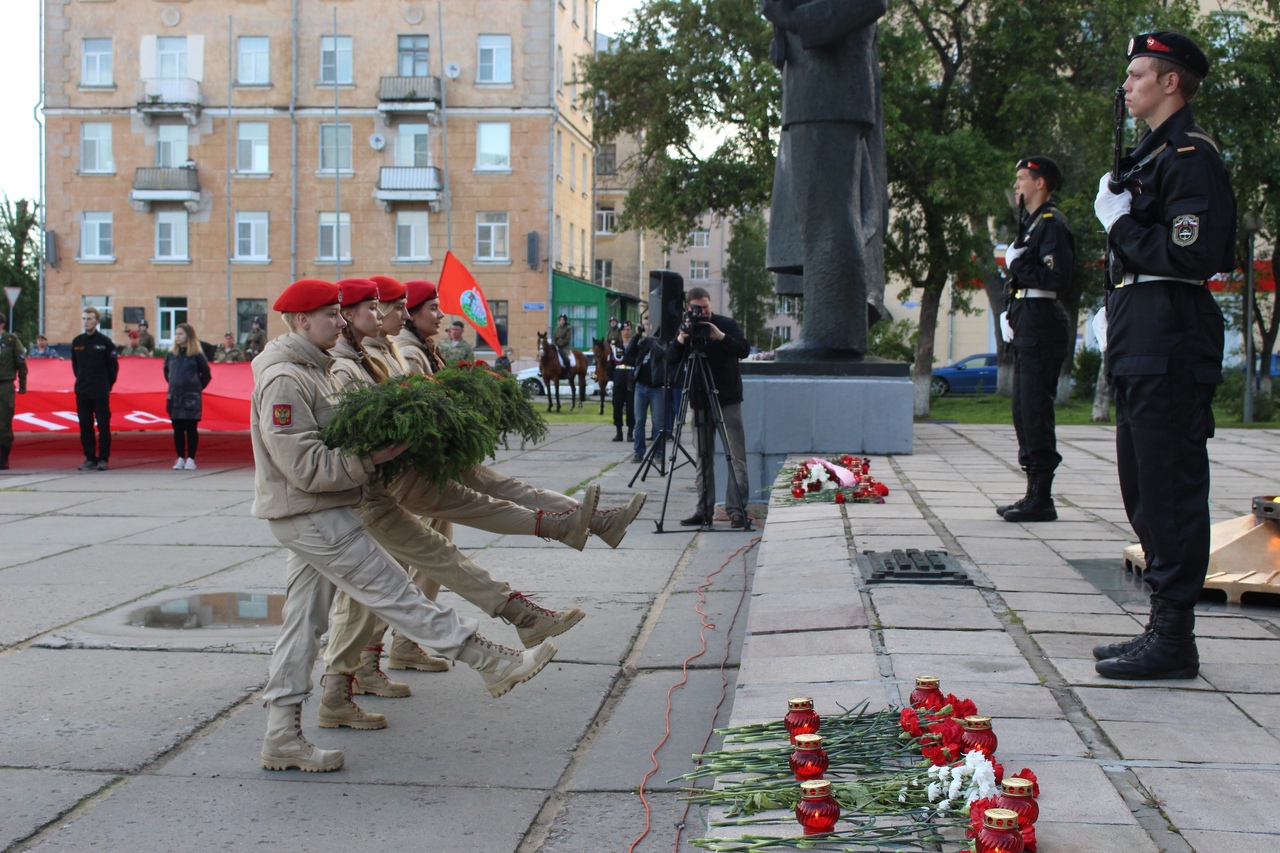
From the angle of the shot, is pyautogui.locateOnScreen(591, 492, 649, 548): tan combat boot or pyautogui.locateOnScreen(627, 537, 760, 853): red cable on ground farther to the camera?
pyautogui.locateOnScreen(591, 492, 649, 548): tan combat boot

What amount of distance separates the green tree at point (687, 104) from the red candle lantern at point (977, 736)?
24.2 m

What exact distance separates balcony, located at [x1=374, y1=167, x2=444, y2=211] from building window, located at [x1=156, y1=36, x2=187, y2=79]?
8.38 m

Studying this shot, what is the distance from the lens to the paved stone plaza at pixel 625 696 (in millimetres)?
3336

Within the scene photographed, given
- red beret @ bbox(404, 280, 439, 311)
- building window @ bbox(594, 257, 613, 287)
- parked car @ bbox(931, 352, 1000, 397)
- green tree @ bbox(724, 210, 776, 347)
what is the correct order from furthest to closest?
green tree @ bbox(724, 210, 776, 347)
building window @ bbox(594, 257, 613, 287)
parked car @ bbox(931, 352, 1000, 397)
red beret @ bbox(404, 280, 439, 311)

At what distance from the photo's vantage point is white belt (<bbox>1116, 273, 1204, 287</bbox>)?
3898 mm

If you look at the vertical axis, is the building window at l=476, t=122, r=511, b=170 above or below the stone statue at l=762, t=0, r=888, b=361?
above

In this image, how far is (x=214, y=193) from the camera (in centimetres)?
4516

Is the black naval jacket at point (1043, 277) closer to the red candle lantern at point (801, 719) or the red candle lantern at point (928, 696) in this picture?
the red candle lantern at point (928, 696)

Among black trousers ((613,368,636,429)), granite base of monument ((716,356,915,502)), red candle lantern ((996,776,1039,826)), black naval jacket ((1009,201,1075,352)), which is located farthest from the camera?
black trousers ((613,368,636,429))

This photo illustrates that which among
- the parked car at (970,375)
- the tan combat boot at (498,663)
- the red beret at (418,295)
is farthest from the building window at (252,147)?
the tan combat boot at (498,663)

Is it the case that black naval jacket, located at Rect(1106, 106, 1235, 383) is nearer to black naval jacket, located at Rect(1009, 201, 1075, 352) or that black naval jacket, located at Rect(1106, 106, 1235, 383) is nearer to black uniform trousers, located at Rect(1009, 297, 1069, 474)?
black naval jacket, located at Rect(1009, 201, 1075, 352)

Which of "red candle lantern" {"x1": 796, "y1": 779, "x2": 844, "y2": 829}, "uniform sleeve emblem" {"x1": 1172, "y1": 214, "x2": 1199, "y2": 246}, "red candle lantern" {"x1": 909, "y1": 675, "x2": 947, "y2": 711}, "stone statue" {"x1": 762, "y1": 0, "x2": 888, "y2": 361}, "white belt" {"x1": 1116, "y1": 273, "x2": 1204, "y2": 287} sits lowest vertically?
"red candle lantern" {"x1": 796, "y1": 779, "x2": 844, "y2": 829}

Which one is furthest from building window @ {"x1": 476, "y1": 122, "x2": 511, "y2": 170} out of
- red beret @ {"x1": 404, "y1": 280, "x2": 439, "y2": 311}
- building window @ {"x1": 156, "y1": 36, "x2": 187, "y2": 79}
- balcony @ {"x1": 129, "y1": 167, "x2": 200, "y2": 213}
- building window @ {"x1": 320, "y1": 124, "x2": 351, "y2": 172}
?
red beret @ {"x1": 404, "y1": 280, "x2": 439, "y2": 311}

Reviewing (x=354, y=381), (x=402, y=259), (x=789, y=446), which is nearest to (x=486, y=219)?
(x=402, y=259)
